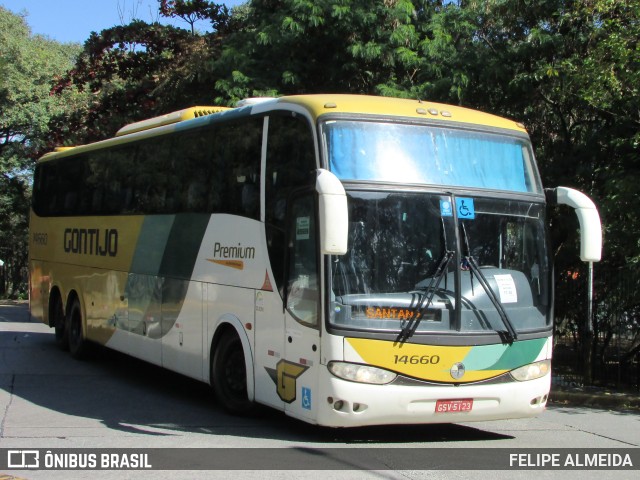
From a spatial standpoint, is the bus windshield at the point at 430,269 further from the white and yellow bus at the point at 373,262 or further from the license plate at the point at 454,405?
the license plate at the point at 454,405

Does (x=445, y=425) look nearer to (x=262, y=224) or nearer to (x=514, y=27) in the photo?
(x=262, y=224)

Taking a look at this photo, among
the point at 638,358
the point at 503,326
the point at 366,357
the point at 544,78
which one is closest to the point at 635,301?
the point at 638,358

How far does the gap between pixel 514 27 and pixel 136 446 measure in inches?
410

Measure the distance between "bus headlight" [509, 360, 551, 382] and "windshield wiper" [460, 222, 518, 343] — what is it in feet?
1.18

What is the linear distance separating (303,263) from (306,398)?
1.31m

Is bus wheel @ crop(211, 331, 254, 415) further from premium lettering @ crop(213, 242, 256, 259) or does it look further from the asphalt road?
premium lettering @ crop(213, 242, 256, 259)

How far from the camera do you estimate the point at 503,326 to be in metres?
8.12

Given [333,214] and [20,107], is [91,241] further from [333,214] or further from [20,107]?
[20,107]

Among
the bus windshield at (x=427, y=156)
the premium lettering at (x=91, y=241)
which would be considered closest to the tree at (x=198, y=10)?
the premium lettering at (x=91, y=241)

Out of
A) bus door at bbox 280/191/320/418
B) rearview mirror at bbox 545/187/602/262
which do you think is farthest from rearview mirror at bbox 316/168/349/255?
rearview mirror at bbox 545/187/602/262

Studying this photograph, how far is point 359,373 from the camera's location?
759 centimetres

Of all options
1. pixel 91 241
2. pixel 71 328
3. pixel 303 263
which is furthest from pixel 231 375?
pixel 71 328

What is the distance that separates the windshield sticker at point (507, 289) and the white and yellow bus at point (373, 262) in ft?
0.06

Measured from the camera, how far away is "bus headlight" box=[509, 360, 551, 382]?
823cm
